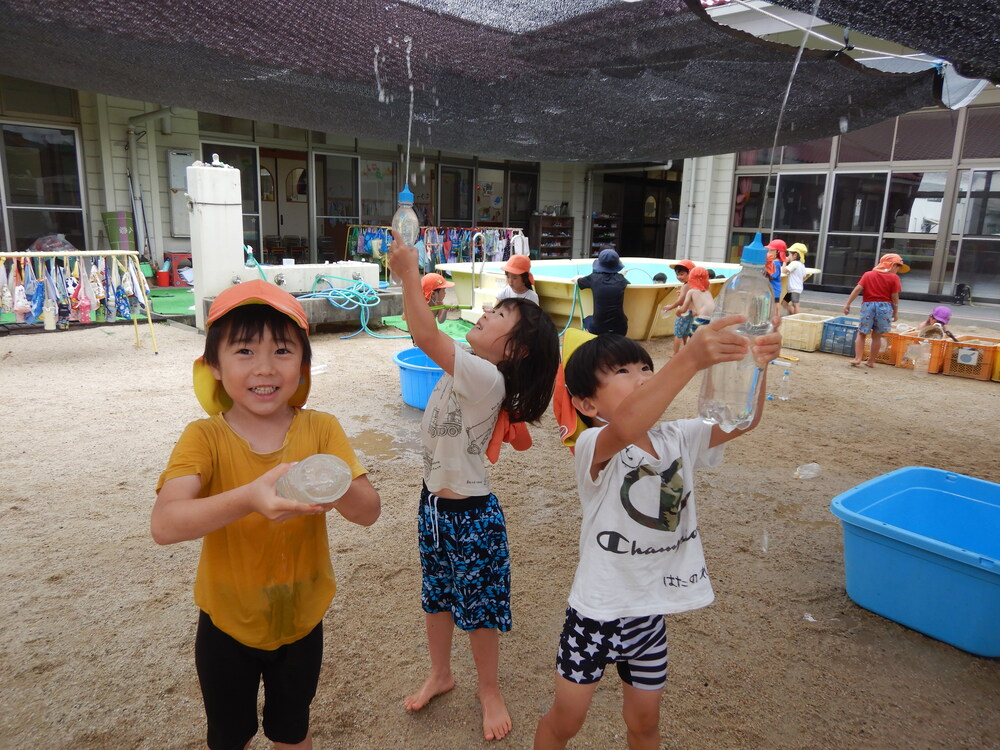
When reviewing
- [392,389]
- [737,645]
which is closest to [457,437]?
[737,645]

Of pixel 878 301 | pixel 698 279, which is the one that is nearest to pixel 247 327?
pixel 698 279

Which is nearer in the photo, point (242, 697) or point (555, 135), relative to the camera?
point (242, 697)

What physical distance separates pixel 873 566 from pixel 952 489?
636 millimetres

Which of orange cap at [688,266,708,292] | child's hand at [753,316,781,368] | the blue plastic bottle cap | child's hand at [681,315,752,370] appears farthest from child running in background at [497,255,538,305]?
child's hand at [681,315,752,370]

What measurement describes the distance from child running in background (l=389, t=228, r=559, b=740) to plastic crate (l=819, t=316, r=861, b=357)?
8.17 meters

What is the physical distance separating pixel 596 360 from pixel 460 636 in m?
1.59

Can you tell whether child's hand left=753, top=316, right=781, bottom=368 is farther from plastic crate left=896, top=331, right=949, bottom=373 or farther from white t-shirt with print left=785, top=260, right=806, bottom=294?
white t-shirt with print left=785, top=260, right=806, bottom=294

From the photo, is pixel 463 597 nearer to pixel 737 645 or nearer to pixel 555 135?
pixel 737 645

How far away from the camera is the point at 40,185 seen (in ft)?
34.3

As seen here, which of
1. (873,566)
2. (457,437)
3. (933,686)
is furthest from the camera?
(873,566)

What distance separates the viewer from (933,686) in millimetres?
2443

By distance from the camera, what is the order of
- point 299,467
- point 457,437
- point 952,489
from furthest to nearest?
point 952,489
point 457,437
point 299,467

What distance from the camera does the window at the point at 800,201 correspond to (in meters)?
13.1

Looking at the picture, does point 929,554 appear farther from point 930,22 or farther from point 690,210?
point 690,210
